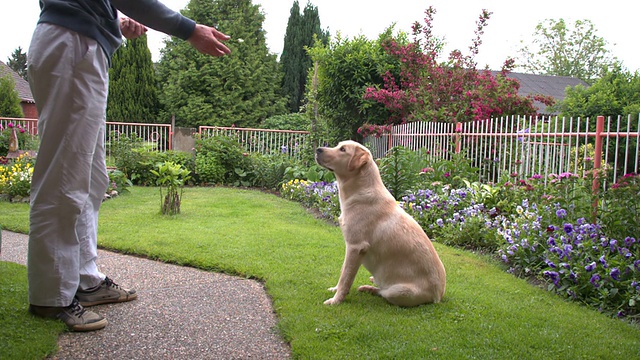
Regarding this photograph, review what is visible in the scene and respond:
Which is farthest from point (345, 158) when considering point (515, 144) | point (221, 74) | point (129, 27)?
point (221, 74)

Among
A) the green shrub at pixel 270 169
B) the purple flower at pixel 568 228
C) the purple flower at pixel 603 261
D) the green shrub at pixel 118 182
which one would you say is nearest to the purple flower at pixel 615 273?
the purple flower at pixel 603 261

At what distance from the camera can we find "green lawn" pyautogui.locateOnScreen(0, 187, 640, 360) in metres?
2.75

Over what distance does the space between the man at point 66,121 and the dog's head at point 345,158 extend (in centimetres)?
143

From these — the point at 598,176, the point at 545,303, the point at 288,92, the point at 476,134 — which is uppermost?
the point at 288,92

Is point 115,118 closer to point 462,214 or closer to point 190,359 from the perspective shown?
point 462,214

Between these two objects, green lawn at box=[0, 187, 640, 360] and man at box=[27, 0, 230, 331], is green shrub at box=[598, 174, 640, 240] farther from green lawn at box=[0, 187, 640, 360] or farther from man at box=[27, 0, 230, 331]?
man at box=[27, 0, 230, 331]

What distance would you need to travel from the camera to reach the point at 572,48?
44438 mm

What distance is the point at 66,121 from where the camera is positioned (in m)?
2.57

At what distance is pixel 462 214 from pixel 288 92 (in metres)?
22.6

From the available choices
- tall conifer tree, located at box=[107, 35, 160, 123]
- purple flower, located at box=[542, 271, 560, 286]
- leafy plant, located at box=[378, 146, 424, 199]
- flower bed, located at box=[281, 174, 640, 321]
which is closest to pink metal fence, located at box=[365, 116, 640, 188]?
flower bed, located at box=[281, 174, 640, 321]

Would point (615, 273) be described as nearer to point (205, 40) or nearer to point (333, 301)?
point (333, 301)

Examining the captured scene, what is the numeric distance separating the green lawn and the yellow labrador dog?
0.13 meters

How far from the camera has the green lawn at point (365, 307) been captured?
275 centimetres

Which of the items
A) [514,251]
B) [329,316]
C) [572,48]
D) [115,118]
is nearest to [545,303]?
[514,251]
